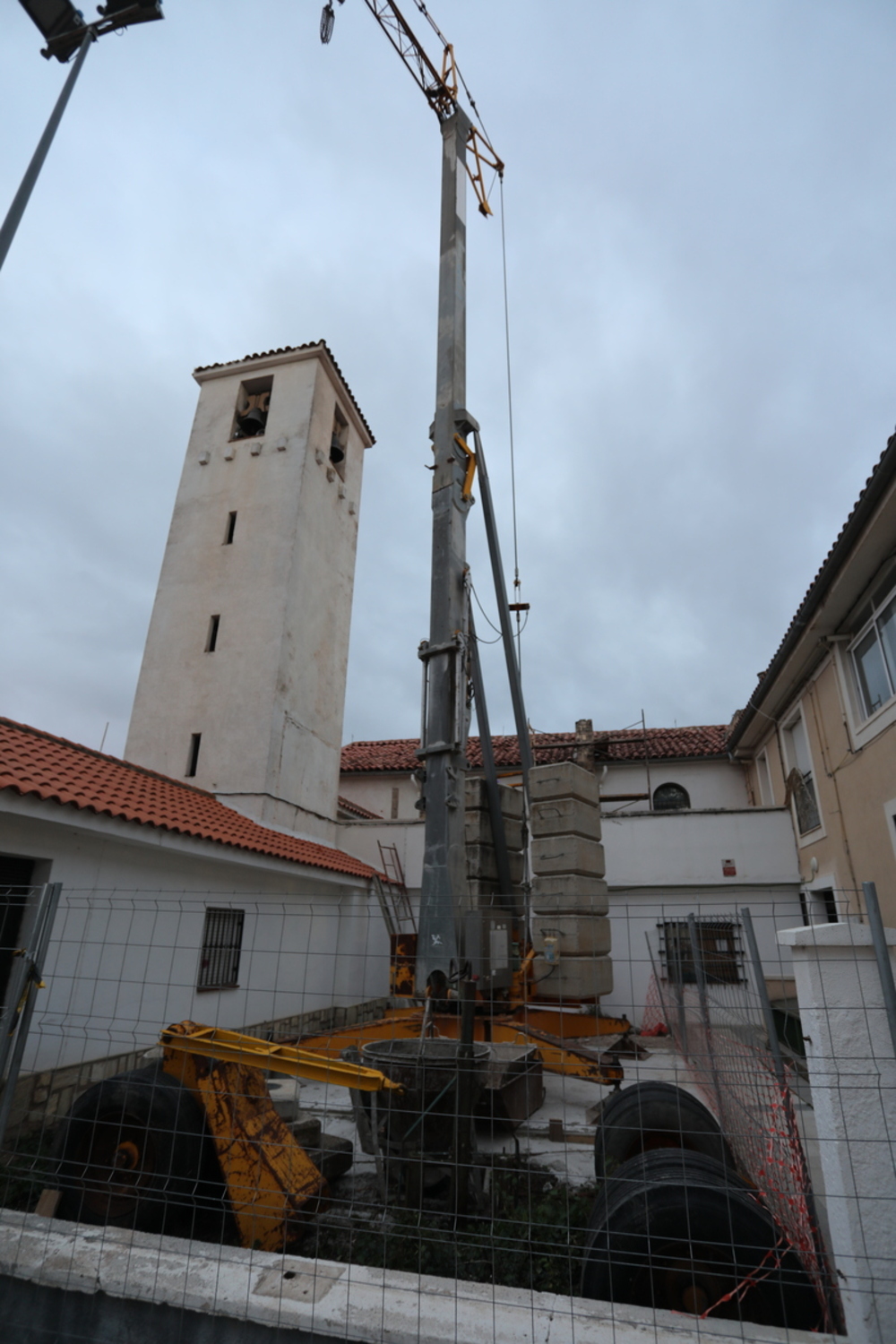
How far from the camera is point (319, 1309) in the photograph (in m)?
2.72

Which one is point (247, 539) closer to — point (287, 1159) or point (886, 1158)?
point (287, 1159)

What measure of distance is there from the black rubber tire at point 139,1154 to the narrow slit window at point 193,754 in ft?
32.2

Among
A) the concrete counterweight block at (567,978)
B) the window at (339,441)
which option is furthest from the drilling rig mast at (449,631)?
the window at (339,441)

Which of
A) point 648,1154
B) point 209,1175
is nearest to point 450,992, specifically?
point 209,1175

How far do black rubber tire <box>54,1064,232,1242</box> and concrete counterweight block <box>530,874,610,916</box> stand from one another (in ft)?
19.6

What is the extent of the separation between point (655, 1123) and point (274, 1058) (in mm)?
2322

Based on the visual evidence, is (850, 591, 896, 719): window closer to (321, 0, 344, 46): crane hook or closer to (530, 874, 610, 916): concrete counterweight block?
(530, 874, 610, 916): concrete counterweight block

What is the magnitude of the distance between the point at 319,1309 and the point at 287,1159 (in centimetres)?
150

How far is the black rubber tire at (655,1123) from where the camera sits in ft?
14.0

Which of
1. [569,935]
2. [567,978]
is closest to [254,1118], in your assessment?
[567,978]

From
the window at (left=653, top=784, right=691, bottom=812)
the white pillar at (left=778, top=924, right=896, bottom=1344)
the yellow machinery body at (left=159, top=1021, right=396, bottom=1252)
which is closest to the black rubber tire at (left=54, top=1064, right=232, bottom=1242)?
the yellow machinery body at (left=159, top=1021, right=396, bottom=1252)

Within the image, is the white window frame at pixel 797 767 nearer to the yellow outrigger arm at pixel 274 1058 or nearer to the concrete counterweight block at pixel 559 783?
the concrete counterweight block at pixel 559 783

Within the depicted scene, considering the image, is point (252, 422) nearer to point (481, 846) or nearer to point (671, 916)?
point (481, 846)

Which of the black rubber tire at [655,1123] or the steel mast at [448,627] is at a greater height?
the steel mast at [448,627]
